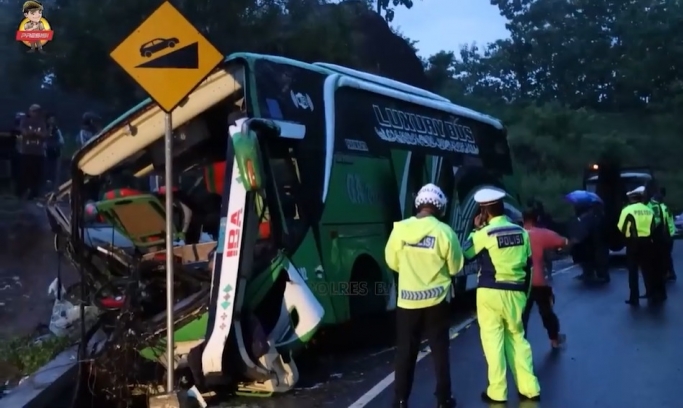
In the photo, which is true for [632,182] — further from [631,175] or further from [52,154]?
[52,154]

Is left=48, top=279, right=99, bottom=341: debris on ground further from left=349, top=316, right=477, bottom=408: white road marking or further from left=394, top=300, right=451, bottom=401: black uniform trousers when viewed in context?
left=394, top=300, right=451, bottom=401: black uniform trousers

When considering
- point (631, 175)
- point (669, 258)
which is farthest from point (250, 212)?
point (631, 175)

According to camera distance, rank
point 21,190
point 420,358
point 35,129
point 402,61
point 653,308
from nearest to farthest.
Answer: point 420,358 < point 653,308 < point 35,129 < point 21,190 < point 402,61

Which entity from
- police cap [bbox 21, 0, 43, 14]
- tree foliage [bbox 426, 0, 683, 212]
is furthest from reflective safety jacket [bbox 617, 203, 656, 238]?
tree foliage [bbox 426, 0, 683, 212]

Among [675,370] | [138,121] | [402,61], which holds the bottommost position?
[675,370]

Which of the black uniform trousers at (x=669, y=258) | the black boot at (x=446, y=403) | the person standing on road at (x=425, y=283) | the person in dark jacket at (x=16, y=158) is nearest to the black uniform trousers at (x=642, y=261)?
→ the black uniform trousers at (x=669, y=258)

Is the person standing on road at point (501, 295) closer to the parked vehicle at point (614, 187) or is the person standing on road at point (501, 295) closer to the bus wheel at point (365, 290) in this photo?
the bus wheel at point (365, 290)

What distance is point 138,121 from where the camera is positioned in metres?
9.87

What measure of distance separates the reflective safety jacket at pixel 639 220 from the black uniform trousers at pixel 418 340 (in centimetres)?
817

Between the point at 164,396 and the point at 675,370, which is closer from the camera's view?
the point at 164,396

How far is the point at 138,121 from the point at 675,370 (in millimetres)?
5846

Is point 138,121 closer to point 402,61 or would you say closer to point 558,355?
point 558,355

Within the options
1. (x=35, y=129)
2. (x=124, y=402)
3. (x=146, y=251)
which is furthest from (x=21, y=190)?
(x=124, y=402)

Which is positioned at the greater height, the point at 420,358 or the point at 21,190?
the point at 21,190
